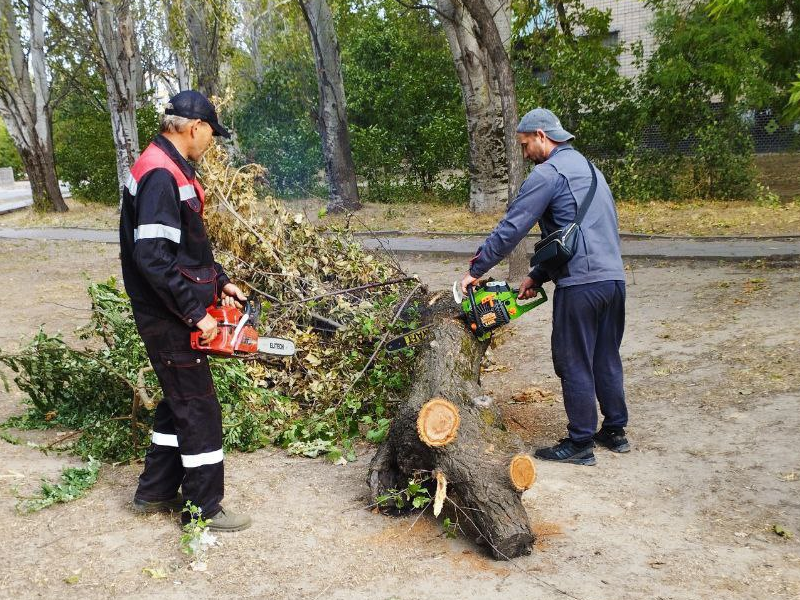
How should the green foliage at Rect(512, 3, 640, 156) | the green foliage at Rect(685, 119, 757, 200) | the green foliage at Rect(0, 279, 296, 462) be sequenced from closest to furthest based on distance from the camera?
the green foliage at Rect(0, 279, 296, 462) → the green foliage at Rect(685, 119, 757, 200) → the green foliage at Rect(512, 3, 640, 156)

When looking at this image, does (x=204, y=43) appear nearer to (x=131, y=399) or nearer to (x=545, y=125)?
(x=131, y=399)

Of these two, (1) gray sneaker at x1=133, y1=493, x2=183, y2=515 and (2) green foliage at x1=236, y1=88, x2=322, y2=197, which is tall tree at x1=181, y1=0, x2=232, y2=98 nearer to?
(2) green foliage at x1=236, y1=88, x2=322, y2=197

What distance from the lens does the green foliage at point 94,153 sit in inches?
950

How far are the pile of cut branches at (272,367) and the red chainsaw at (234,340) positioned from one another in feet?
4.08

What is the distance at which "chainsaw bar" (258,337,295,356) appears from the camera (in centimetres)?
418

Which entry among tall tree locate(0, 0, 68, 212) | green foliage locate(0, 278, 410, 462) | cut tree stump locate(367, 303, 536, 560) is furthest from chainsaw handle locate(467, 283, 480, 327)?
tall tree locate(0, 0, 68, 212)

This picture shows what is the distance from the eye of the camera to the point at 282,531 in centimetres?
416

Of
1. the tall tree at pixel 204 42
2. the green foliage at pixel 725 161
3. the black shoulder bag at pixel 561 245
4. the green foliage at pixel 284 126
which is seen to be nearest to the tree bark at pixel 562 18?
the green foliage at pixel 725 161

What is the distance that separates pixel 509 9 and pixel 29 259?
33.0 feet

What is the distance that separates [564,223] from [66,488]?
328 centimetres

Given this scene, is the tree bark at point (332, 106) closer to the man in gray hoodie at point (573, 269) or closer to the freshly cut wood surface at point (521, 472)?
the man in gray hoodie at point (573, 269)

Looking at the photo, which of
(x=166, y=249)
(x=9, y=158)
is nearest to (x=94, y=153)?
(x=166, y=249)

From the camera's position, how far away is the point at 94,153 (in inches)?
982

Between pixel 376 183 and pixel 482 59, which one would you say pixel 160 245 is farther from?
pixel 376 183
